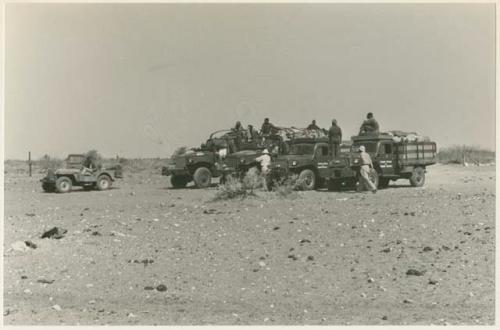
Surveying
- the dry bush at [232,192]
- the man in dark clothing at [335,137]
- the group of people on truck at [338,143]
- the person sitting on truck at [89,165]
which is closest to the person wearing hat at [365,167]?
the group of people on truck at [338,143]

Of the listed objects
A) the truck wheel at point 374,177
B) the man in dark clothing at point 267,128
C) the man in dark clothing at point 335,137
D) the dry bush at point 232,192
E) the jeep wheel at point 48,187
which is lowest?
the jeep wheel at point 48,187

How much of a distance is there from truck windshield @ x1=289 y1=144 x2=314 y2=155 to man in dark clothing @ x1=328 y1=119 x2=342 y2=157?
2.19ft

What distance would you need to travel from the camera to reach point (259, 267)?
29.9ft

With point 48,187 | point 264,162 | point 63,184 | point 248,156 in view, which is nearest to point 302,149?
point 248,156

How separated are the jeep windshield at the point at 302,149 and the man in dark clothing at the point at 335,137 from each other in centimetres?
67

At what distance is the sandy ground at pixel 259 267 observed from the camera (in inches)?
300

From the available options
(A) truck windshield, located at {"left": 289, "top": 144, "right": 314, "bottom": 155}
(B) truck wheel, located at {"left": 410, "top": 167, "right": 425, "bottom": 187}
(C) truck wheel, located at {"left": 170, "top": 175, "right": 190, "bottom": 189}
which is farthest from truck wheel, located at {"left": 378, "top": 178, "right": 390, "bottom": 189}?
(C) truck wheel, located at {"left": 170, "top": 175, "right": 190, "bottom": 189}

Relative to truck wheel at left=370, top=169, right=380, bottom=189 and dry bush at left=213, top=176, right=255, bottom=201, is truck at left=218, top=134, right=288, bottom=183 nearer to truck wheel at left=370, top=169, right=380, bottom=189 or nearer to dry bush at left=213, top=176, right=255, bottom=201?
truck wheel at left=370, top=169, right=380, bottom=189

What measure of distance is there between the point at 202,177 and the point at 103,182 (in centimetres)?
355

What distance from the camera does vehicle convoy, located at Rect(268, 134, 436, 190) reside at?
19.2 metres

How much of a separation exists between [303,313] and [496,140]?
13.8 feet

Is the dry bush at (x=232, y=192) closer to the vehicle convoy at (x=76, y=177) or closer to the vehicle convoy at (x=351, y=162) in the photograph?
the vehicle convoy at (x=351, y=162)

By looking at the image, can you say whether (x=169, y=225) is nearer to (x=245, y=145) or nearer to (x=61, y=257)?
(x=61, y=257)

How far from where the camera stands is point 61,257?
9.65 meters
